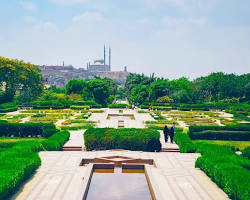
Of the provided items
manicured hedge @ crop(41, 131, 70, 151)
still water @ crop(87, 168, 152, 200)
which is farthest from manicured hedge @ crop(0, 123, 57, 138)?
still water @ crop(87, 168, 152, 200)

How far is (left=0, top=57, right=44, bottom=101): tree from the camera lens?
40688 mm

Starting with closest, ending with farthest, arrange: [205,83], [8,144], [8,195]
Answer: [8,195]
[8,144]
[205,83]

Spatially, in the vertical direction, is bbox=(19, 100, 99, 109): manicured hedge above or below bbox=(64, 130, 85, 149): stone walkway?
above

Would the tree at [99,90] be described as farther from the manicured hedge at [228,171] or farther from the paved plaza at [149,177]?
the manicured hedge at [228,171]

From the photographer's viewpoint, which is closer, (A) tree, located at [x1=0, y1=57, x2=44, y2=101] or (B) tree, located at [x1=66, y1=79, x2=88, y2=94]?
(A) tree, located at [x1=0, y1=57, x2=44, y2=101]

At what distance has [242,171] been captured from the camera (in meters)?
8.46

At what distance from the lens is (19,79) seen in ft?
143

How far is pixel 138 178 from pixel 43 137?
33.2 feet

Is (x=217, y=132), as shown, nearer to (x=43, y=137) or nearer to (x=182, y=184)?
(x=182, y=184)

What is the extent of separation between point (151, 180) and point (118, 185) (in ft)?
4.16

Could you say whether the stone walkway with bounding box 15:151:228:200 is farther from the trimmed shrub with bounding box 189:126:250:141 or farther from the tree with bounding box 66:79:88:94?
the tree with bounding box 66:79:88:94

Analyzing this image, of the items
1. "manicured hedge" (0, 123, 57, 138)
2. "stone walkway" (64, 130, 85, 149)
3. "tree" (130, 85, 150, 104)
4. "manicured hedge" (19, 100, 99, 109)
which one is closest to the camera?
"stone walkway" (64, 130, 85, 149)

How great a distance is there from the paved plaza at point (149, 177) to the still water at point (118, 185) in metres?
0.39

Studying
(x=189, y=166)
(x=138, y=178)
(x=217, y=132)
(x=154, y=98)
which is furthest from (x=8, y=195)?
(x=154, y=98)
